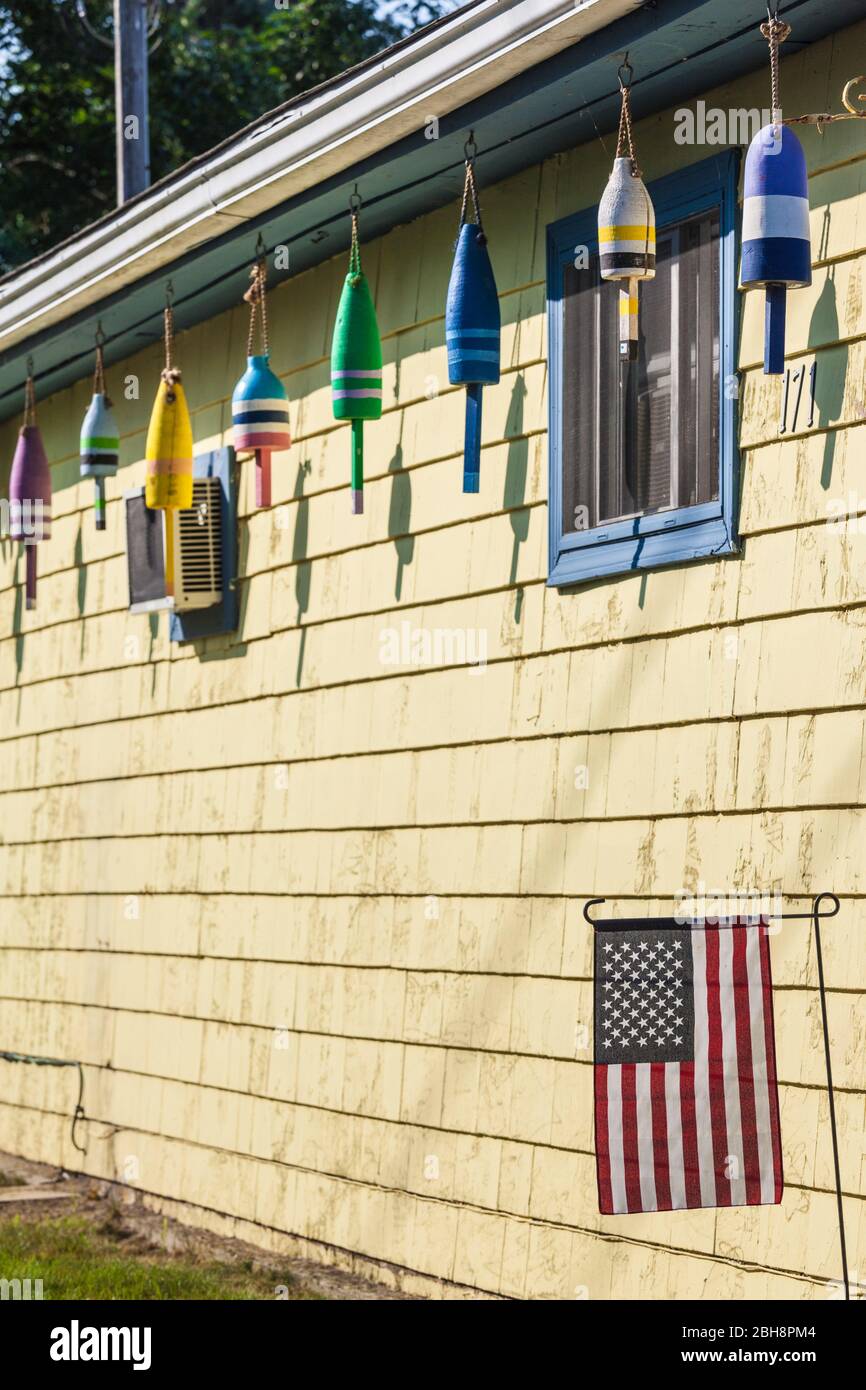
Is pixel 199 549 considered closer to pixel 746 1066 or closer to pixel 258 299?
pixel 258 299

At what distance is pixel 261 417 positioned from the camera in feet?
25.8

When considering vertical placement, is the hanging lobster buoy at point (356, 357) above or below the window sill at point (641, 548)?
above

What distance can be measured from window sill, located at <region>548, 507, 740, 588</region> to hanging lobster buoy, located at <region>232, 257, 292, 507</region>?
175cm

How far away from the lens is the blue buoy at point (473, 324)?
6.62 m

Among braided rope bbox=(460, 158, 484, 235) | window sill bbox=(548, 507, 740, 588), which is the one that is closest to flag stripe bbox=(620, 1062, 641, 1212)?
window sill bbox=(548, 507, 740, 588)

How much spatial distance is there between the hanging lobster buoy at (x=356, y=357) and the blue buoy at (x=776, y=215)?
215cm

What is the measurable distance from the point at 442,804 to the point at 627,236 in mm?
2278

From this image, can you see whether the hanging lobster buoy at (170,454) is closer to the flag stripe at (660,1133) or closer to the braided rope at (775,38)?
the braided rope at (775,38)

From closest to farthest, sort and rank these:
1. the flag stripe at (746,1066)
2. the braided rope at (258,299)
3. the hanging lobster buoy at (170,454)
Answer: the flag stripe at (746,1066)
the braided rope at (258,299)
the hanging lobster buoy at (170,454)

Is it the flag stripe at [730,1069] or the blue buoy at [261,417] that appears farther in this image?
the blue buoy at [261,417]

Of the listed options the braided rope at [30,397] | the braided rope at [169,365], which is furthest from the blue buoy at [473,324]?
the braided rope at [30,397]

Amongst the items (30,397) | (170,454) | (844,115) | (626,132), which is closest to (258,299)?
(170,454)

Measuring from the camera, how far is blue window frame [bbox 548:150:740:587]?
5875mm

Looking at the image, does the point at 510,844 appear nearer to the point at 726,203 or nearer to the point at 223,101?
the point at 726,203
